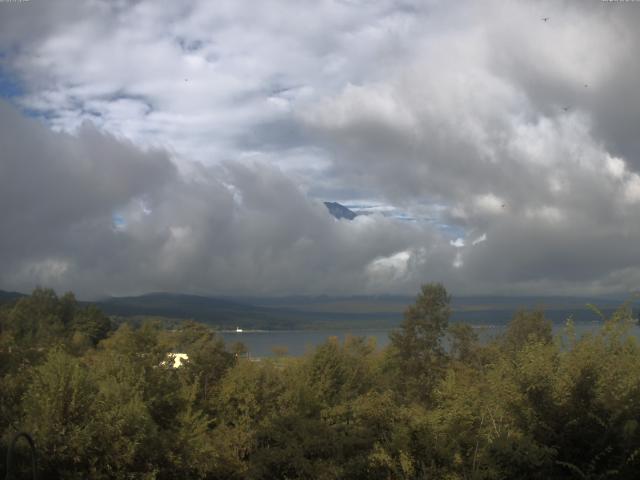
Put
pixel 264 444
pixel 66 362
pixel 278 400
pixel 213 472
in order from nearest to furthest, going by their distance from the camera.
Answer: pixel 66 362 → pixel 213 472 → pixel 264 444 → pixel 278 400

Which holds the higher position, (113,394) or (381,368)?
(113,394)

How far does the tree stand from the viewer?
50.5m

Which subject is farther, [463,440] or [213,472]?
[213,472]

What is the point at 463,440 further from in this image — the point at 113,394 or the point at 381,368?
the point at 381,368

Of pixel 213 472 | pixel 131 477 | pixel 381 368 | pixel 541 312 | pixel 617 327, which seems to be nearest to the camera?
pixel 617 327

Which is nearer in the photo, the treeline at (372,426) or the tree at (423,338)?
the treeline at (372,426)

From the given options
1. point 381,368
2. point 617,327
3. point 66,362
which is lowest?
point 381,368

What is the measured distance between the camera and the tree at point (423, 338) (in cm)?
5053

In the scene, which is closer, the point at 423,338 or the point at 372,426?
the point at 372,426

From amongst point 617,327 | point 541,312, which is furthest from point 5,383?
point 541,312

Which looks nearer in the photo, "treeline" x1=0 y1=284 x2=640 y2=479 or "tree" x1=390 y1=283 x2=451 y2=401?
"treeline" x1=0 y1=284 x2=640 y2=479

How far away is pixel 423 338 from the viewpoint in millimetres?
52812

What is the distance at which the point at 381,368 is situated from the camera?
51969 millimetres

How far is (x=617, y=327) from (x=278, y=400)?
13029 millimetres
